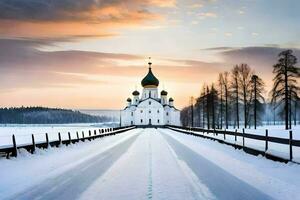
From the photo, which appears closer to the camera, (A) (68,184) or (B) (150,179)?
(A) (68,184)

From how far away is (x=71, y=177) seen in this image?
14.2 m

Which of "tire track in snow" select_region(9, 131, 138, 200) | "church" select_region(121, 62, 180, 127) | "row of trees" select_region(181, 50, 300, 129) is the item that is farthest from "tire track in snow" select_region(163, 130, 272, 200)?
"church" select_region(121, 62, 180, 127)

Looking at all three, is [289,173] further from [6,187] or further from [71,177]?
[6,187]

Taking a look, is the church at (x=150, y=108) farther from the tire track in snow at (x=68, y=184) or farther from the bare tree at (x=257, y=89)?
the tire track in snow at (x=68, y=184)

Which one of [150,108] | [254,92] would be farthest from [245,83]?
[150,108]

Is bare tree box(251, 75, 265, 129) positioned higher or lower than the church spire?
lower

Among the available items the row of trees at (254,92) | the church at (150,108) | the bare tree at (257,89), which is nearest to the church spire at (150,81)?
the church at (150,108)

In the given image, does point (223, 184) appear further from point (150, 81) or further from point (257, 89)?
point (150, 81)

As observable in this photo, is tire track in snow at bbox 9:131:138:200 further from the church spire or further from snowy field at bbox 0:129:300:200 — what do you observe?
the church spire

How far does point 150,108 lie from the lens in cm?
14350

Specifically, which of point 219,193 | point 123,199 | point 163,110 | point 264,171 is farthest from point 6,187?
point 163,110

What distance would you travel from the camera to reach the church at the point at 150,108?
5640 inches

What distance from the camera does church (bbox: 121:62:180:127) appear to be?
14325 centimetres

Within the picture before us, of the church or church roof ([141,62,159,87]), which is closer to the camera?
the church
